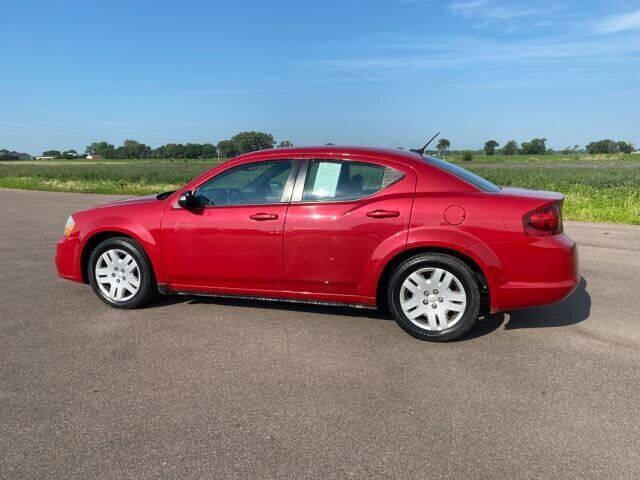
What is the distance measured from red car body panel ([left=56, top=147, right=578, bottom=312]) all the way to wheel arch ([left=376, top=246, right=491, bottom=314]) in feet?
0.06

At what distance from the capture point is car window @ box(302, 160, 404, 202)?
14.2ft

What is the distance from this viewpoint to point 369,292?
4.30m

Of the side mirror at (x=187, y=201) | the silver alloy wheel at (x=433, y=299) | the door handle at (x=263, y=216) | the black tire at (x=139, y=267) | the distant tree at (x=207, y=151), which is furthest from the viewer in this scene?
the distant tree at (x=207, y=151)

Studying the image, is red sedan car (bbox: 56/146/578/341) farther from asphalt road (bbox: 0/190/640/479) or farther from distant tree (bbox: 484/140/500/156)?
distant tree (bbox: 484/140/500/156)

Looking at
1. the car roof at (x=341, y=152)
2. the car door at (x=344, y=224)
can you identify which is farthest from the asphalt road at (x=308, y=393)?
the car roof at (x=341, y=152)

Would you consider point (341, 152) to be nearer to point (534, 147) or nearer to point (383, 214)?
point (383, 214)

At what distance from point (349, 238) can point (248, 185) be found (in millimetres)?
1134

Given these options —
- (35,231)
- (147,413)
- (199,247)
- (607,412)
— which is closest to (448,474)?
(607,412)

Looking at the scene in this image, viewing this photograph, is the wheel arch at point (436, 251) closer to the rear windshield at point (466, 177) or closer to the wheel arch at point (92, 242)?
the rear windshield at point (466, 177)

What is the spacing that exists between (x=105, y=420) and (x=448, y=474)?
6.27 feet

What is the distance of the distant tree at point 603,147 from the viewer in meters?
114

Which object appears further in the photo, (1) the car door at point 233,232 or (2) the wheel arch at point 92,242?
(2) the wheel arch at point 92,242

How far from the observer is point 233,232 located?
4.55 m

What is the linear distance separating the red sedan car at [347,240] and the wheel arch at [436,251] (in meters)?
0.01
